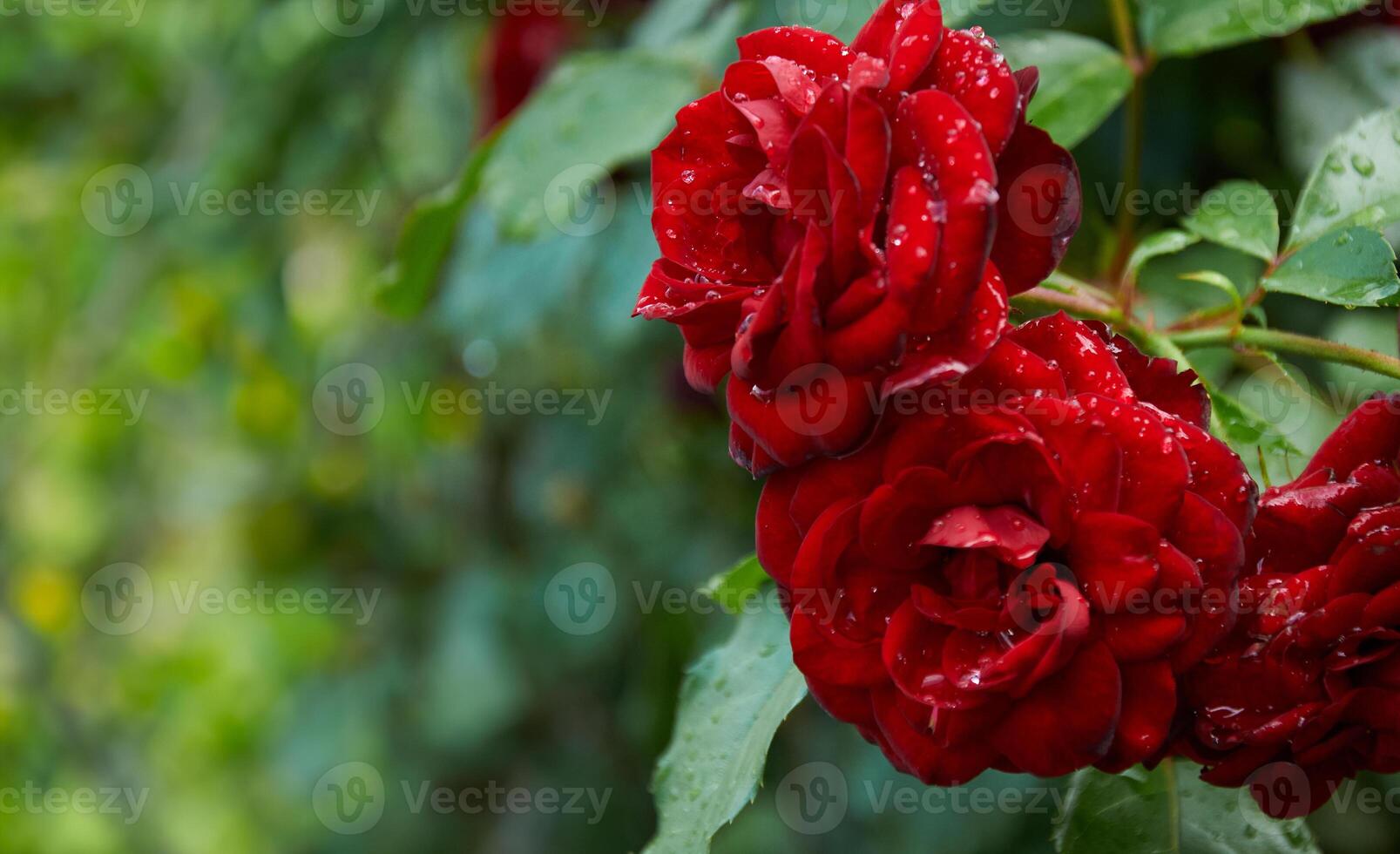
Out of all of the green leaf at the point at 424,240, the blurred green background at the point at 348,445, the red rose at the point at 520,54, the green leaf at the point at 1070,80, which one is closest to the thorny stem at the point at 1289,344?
the green leaf at the point at 1070,80

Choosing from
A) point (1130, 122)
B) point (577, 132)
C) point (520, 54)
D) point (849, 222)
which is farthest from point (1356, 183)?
point (520, 54)

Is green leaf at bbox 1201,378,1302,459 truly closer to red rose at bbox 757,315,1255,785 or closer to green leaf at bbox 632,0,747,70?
red rose at bbox 757,315,1255,785

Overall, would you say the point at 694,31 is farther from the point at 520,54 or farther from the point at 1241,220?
the point at 1241,220

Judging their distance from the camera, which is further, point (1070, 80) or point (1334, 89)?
point (1334, 89)

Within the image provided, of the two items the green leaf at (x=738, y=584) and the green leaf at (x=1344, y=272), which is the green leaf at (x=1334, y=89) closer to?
the green leaf at (x=1344, y=272)

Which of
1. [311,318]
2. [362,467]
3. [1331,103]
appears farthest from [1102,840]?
[311,318]

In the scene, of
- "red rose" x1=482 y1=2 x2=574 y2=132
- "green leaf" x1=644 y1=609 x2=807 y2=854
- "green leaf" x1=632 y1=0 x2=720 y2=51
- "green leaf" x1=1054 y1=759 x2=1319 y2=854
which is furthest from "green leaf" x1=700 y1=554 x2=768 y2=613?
"red rose" x1=482 y1=2 x2=574 y2=132

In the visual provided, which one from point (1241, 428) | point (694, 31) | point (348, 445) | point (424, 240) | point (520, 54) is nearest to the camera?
point (1241, 428)

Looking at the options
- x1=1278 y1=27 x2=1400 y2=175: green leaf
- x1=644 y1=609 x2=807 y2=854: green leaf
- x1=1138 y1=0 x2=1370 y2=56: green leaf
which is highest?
x1=1138 y1=0 x2=1370 y2=56: green leaf
